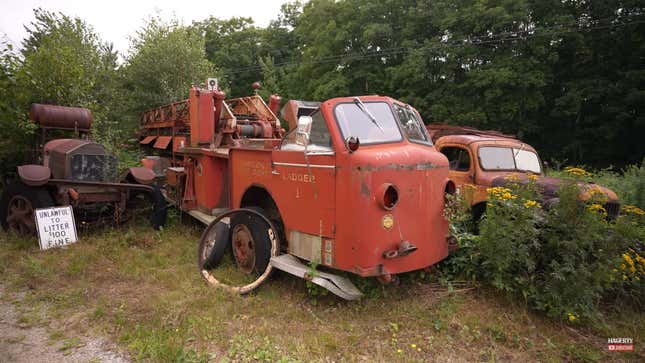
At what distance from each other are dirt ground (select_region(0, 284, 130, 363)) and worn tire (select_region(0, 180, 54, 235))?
2.81 m

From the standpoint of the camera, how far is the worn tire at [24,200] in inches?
239

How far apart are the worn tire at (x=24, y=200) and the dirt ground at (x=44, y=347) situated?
2.81m

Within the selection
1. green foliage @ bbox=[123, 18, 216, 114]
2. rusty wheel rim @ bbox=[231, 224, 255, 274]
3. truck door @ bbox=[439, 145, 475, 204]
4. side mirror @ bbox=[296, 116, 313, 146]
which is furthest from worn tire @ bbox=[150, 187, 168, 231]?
green foliage @ bbox=[123, 18, 216, 114]

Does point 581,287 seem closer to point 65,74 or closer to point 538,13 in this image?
point 65,74

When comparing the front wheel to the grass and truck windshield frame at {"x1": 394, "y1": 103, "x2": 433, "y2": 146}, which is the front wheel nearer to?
the grass

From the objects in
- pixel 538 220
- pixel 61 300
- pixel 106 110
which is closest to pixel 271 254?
pixel 61 300

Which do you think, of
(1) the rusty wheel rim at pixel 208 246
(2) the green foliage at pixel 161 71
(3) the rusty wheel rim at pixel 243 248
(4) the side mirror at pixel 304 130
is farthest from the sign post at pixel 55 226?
(2) the green foliage at pixel 161 71

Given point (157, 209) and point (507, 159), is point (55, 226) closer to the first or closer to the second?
point (157, 209)

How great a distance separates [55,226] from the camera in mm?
5883

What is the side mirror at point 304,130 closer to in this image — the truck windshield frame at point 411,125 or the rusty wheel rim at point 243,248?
the truck windshield frame at point 411,125

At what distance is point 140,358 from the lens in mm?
3174

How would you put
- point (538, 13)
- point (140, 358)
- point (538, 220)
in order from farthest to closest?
1. point (538, 13)
2. point (538, 220)
3. point (140, 358)

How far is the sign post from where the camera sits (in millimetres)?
5723

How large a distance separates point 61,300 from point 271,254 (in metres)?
2.39
